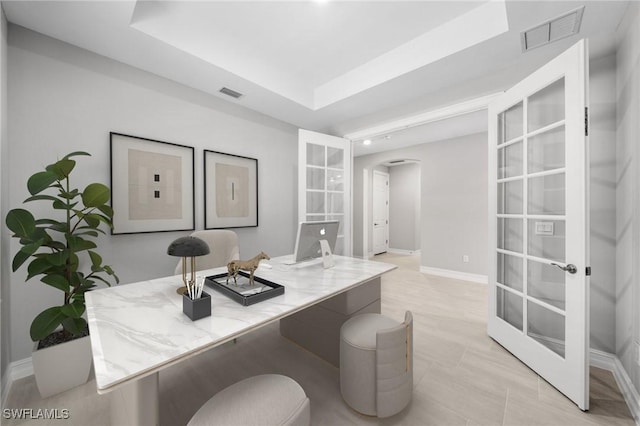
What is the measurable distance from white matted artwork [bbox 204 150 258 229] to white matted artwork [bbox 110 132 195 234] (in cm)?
20

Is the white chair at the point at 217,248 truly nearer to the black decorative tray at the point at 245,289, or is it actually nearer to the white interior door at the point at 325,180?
the black decorative tray at the point at 245,289

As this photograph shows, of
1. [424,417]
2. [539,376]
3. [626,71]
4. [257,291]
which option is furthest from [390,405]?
[626,71]

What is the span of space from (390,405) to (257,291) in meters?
0.99

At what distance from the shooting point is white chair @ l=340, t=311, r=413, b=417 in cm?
140

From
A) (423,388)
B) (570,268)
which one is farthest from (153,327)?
(570,268)

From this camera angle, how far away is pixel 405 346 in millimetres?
1449

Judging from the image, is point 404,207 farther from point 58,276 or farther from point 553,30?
point 58,276

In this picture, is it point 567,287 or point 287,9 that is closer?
point 567,287

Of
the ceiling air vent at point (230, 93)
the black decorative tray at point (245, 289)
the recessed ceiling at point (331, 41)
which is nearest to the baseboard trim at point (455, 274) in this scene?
the recessed ceiling at point (331, 41)

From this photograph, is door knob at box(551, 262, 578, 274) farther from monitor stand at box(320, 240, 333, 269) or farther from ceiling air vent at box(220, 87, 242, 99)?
ceiling air vent at box(220, 87, 242, 99)

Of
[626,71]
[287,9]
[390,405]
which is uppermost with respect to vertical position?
[287,9]

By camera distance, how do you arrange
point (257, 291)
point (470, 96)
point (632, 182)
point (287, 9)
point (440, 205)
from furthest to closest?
point (440, 205) < point (470, 96) < point (287, 9) < point (632, 182) < point (257, 291)

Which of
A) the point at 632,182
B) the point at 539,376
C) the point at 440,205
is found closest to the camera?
the point at 632,182

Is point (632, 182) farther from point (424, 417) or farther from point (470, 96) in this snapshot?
point (424, 417)
